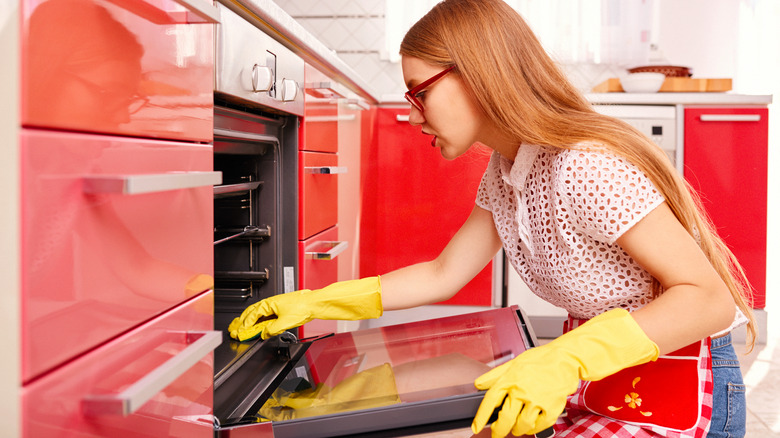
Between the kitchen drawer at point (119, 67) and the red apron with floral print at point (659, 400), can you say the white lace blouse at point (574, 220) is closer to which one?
the red apron with floral print at point (659, 400)

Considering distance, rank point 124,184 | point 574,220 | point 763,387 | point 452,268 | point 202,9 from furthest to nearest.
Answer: point 763,387 < point 452,268 < point 574,220 < point 202,9 < point 124,184

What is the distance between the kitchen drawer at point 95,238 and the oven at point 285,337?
9.6 inches

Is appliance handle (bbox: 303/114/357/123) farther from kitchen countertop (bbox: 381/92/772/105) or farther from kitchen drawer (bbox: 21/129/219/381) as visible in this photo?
kitchen drawer (bbox: 21/129/219/381)

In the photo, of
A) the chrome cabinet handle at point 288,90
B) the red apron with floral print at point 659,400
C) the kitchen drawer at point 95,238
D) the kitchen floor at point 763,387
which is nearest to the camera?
the kitchen drawer at point 95,238

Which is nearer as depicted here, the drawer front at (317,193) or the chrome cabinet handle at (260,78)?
the chrome cabinet handle at (260,78)

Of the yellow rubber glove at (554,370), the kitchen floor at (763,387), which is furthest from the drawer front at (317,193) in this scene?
the kitchen floor at (763,387)

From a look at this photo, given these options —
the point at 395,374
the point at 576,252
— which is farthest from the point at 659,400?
the point at 395,374

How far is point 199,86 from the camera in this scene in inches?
31.1

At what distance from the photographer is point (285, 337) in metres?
1.24

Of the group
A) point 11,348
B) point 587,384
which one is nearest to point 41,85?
point 11,348

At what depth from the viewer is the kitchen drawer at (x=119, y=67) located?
49 cm

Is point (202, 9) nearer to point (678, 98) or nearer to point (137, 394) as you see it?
point (137, 394)

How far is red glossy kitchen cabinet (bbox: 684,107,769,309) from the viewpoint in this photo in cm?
256

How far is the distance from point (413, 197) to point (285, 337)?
1.49m
